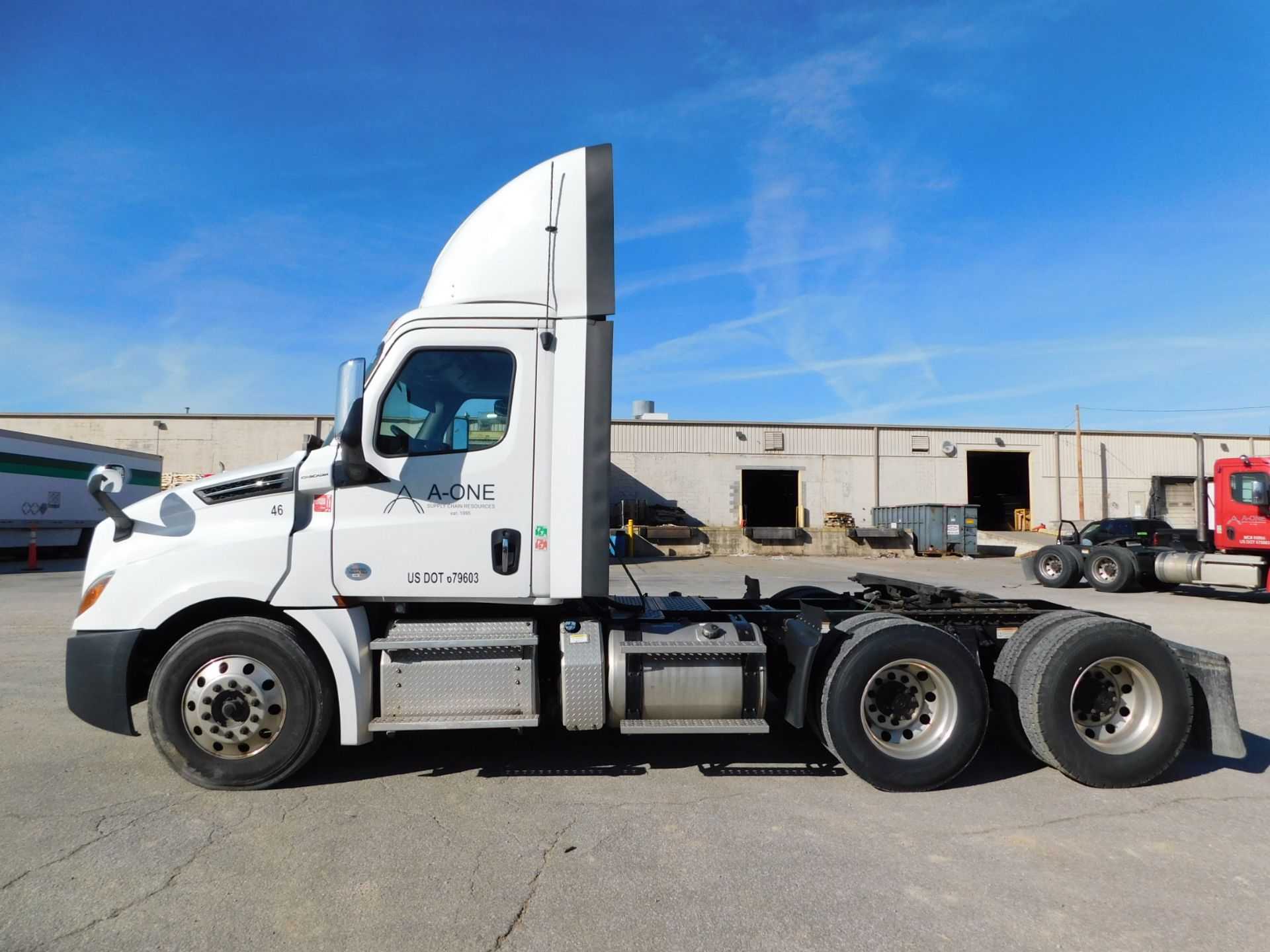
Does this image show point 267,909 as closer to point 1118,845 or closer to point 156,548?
point 156,548

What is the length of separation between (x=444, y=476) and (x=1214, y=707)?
195 inches

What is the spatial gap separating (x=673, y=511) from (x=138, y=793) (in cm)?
→ 2947

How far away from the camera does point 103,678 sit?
4.35 metres

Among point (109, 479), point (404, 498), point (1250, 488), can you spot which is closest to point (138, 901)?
point (404, 498)

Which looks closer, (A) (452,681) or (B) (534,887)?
(B) (534,887)

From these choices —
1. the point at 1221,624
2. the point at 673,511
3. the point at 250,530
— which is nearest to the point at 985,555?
the point at 673,511

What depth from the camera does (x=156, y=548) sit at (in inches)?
174

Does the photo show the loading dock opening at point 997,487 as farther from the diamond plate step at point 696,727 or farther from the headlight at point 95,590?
the headlight at point 95,590

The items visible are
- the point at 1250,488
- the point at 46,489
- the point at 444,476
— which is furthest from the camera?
the point at 46,489

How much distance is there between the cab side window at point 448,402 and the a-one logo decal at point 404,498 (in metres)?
0.22

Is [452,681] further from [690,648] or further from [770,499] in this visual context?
[770,499]

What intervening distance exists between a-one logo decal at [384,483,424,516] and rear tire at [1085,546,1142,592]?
16684 mm

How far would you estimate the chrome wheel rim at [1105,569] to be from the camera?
16.4m

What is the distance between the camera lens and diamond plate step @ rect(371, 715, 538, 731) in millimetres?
4367
